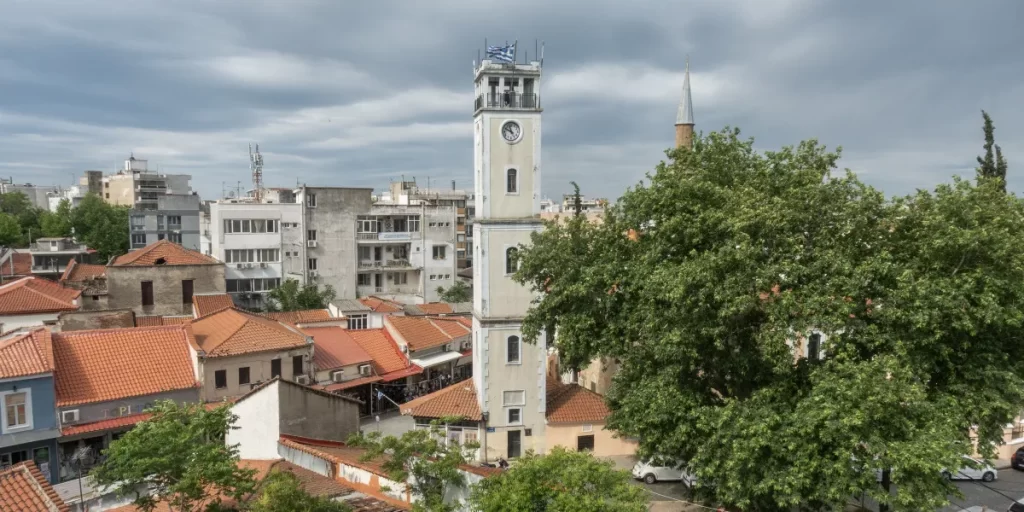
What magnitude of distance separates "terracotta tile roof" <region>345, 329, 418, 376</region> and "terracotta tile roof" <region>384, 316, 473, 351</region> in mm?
571

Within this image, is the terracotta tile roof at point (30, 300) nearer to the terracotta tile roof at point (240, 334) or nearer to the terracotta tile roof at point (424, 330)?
the terracotta tile roof at point (240, 334)

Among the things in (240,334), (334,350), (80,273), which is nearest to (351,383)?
(334,350)

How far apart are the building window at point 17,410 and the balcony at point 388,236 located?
30568mm

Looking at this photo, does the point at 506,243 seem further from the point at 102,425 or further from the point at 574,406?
the point at 102,425

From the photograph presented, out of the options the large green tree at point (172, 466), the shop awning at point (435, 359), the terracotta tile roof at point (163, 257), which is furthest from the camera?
the terracotta tile roof at point (163, 257)

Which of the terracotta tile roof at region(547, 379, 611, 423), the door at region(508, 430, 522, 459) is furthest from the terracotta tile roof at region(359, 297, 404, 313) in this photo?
the door at region(508, 430, 522, 459)

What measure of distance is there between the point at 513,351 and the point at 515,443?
3.69m

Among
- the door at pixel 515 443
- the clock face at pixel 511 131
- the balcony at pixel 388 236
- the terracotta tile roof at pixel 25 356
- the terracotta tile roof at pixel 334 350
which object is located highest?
the clock face at pixel 511 131

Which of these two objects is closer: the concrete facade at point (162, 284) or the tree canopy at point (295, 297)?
the concrete facade at point (162, 284)

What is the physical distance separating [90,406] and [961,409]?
25.8 m

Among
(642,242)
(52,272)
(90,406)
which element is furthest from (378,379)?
(52,272)

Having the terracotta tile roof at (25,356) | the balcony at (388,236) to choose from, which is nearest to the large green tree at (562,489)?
the terracotta tile roof at (25,356)

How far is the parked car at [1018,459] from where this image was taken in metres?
26.5

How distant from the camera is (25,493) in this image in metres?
11.2
